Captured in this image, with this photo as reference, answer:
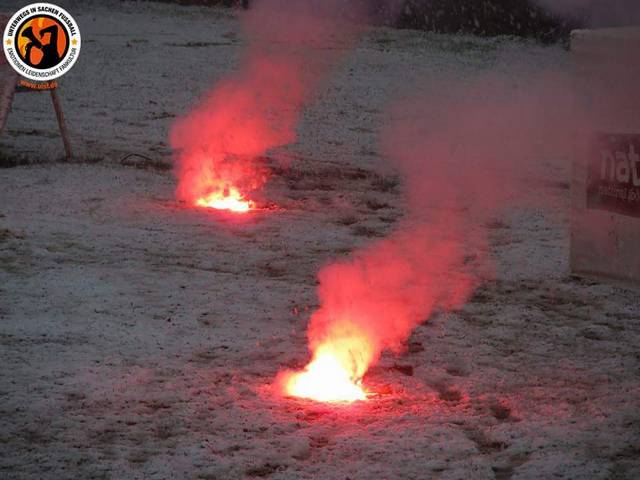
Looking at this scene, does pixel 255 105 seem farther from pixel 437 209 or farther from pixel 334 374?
pixel 334 374

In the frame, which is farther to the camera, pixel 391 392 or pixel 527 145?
pixel 527 145

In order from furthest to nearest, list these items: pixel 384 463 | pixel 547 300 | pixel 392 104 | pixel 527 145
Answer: pixel 392 104 < pixel 527 145 < pixel 547 300 < pixel 384 463

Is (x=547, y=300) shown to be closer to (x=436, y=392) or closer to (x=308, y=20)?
(x=436, y=392)

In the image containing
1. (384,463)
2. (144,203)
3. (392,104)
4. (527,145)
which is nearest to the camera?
(384,463)

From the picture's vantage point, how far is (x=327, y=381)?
169 inches

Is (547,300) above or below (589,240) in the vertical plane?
below

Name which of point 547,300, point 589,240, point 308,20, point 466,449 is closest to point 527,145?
point 547,300

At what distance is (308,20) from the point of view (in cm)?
1886

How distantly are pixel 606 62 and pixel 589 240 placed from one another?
742mm
